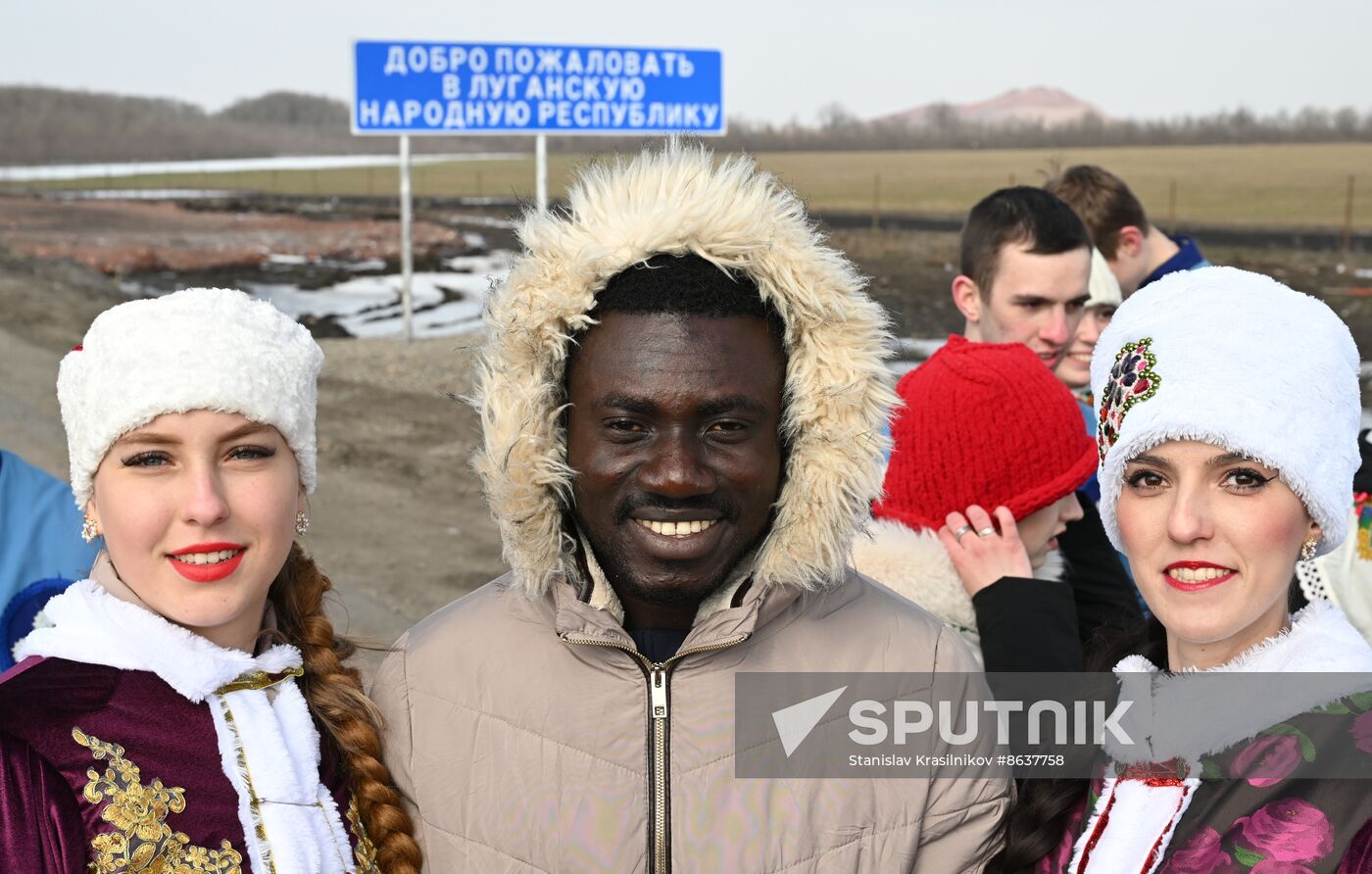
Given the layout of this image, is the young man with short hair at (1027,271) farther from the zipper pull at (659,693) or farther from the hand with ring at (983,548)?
the zipper pull at (659,693)

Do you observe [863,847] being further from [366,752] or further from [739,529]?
[366,752]

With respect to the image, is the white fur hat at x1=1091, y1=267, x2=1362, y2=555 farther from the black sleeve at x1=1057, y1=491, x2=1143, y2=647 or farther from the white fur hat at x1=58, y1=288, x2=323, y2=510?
the white fur hat at x1=58, y1=288, x2=323, y2=510

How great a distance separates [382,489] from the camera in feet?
30.3

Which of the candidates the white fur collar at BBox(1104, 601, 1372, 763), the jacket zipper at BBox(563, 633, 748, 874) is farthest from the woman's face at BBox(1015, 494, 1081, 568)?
the jacket zipper at BBox(563, 633, 748, 874)

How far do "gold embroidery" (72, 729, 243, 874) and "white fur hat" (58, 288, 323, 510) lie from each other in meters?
0.49

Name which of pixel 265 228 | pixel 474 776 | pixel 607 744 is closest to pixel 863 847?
pixel 607 744

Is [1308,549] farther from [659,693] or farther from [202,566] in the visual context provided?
[202,566]

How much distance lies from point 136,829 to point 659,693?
81 centimetres

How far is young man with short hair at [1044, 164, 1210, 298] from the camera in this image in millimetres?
5254

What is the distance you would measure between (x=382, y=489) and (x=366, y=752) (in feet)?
23.7

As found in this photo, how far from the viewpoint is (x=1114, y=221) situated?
5305 mm

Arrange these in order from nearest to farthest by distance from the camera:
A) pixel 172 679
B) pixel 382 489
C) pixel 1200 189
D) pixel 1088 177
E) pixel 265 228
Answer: pixel 172 679, pixel 1088 177, pixel 382 489, pixel 265 228, pixel 1200 189

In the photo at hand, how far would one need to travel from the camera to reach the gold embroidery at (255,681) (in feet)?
6.94

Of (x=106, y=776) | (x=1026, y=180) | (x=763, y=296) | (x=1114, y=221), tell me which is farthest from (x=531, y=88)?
(x=1026, y=180)
